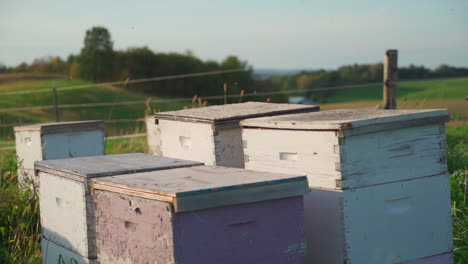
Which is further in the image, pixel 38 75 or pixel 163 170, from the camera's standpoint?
pixel 38 75

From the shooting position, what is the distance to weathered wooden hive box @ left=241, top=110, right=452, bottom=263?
2.91 metres

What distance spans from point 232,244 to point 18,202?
3225mm

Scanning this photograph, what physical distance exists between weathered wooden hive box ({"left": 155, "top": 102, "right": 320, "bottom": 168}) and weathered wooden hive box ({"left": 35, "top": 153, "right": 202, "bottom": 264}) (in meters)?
0.39

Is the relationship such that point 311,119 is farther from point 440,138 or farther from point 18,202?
point 18,202

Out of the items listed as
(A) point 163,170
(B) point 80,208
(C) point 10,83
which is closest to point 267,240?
(A) point 163,170

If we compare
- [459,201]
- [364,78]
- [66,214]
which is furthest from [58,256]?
[364,78]

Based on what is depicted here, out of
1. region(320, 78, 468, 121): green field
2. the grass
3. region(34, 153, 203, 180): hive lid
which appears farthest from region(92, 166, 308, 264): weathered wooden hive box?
the grass

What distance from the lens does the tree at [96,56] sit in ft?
98.1

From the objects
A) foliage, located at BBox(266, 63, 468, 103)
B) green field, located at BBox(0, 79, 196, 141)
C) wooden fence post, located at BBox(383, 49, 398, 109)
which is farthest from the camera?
green field, located at BBox(0, 79, 196, 141)

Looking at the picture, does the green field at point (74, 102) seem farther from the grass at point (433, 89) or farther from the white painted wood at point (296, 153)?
the white painted wood at point (296, 153)

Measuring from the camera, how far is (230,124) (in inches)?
150

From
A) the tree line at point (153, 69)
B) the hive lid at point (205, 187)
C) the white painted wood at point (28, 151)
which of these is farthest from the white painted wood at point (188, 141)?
the tree line at point (153, 69)

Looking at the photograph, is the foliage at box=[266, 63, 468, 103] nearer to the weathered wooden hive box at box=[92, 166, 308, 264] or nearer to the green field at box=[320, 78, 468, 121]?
the green field at box=[320, 78, 468, 121]

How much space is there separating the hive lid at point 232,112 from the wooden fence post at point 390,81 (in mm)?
4174
